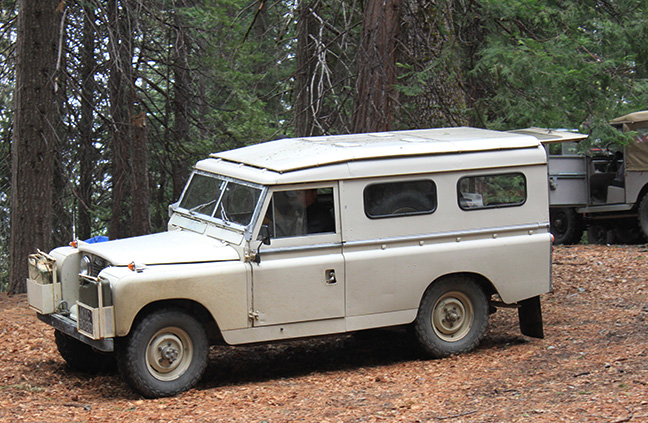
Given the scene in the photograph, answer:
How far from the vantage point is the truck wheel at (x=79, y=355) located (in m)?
7.86

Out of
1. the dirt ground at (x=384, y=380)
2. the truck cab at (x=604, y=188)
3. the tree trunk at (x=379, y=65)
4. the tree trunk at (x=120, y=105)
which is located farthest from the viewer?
the truck cab at (x=604, y=188)

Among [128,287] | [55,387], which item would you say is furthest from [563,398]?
[55,387]

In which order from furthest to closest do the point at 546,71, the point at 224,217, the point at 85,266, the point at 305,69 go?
1. the point at 305,69
2. the point at 546,71
3. the point at 224,217
4. the point at 85,266

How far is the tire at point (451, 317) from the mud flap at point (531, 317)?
0.56 metres

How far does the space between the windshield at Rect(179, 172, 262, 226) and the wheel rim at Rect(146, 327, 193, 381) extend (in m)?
1.16

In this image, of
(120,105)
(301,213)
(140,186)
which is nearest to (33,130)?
(120,105)

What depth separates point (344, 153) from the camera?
7.55 meters

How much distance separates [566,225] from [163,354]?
1214 centimetres

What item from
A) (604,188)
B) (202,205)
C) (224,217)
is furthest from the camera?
(604,188)

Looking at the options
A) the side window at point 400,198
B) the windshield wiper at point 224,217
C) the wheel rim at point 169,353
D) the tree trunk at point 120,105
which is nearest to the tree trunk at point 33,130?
the tree trunk at point 120,105

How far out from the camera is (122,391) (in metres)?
7.34

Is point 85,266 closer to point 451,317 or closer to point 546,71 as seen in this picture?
point 451,317

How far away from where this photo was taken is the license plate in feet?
22.0

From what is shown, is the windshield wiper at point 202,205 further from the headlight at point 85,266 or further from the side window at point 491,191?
the side window at point 491,191
